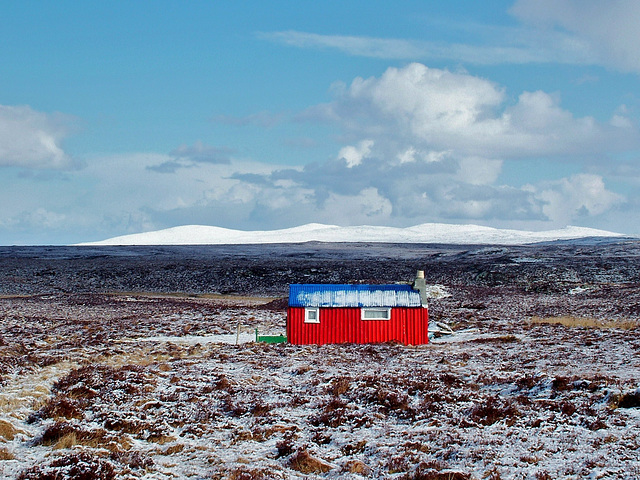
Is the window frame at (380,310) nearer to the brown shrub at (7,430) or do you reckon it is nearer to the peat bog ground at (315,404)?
the peat bog ground at (315,404)

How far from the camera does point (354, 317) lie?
3553cm

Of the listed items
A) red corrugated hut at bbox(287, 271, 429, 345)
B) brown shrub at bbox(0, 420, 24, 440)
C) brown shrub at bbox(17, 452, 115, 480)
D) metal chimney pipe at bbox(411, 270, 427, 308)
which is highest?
metal chimney pipe at bbox(411, 270, 427, 308)

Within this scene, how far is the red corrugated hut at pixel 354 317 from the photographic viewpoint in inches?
1393

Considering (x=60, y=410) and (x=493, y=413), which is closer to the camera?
(x=493, y=413)

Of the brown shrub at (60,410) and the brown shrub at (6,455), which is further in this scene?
the brown shrub at (60,410)

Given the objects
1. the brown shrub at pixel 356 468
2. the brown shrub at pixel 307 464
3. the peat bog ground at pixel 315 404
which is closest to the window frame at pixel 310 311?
the peat bog ground at pixel 315 404

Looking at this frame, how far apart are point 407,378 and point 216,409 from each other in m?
7.50

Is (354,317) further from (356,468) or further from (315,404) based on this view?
(356,468)

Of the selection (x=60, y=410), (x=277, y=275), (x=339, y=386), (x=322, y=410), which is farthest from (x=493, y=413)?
(x=277, y=275)

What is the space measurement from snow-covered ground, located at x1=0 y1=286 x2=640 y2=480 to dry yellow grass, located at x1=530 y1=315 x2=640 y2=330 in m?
8.10

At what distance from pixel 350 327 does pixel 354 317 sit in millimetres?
627

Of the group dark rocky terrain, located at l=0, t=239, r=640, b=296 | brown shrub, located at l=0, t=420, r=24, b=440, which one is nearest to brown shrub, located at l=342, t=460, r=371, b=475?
brown shrub, located at l=0, t=420, r=24, b=440

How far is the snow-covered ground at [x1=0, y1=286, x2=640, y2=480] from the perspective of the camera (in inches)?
549

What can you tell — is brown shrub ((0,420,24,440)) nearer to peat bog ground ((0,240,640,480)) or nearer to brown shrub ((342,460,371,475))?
peat bog ground ((0,240,640,480))
